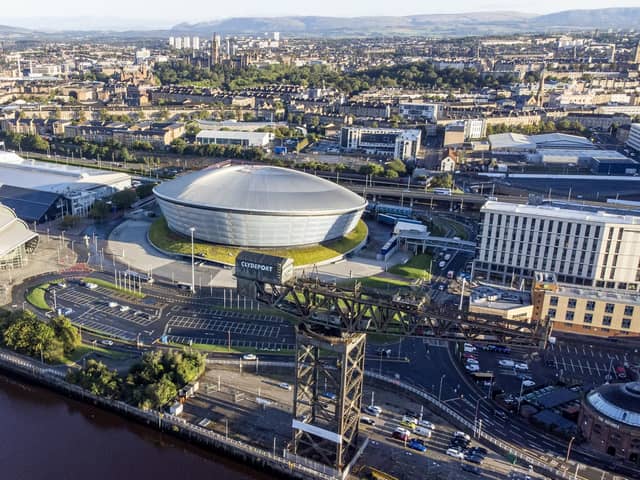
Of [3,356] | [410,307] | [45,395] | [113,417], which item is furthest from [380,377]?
[3,356]

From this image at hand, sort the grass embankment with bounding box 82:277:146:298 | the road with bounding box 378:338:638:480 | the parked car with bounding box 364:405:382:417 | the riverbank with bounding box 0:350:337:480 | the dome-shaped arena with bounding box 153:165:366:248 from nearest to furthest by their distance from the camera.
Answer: the riverbank with bounding box 0:350:337:480 → the road with bounding box 378:338:638:480 → the parked car with bounding box 364:405:382:417 → the grass embankment with bounding box 82:277:146:298 → the dome-shaped arena with bounding box 153:165:366:248

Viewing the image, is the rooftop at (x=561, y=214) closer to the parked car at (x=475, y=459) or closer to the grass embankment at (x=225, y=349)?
the grass embankment at (x=225, y=349)

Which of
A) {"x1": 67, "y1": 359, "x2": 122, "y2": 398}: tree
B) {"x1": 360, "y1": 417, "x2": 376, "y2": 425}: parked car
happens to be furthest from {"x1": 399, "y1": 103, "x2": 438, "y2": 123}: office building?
{"x1": 67, "y1": 359, "x2": 122, "y2": 398}: tree

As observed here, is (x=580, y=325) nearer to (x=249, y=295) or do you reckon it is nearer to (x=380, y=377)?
(x=380, y=377)

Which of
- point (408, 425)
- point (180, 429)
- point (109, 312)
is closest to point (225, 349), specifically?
point (180, 429)

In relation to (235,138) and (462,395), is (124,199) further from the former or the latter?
(462,395)

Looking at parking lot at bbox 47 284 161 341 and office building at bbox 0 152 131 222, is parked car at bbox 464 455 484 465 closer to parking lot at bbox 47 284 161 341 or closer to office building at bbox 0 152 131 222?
parking lot at bbox 47 284 161 341

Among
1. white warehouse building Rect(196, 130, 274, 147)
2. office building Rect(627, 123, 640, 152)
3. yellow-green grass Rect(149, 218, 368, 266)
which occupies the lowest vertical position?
yellow-green grass Rect(149, 218, 368, 266)
